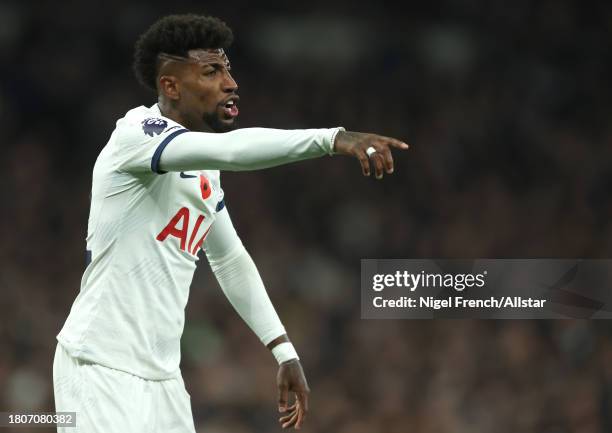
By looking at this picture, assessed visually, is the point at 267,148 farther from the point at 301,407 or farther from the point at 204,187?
the point at 301,407

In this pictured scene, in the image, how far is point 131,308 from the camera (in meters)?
3.14

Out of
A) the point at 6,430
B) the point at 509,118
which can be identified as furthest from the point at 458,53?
the point at 6,430

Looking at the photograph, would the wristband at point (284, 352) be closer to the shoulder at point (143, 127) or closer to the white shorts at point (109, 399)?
the white shorts at point (109, 399)

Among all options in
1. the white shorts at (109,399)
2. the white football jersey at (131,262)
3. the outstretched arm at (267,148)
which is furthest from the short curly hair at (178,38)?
the white shorts at (109,399)

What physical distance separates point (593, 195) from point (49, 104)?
4372 millimetres

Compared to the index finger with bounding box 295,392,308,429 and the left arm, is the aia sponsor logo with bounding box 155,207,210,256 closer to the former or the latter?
the left arm

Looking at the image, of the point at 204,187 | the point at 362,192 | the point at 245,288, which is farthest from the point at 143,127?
the point at 362,192

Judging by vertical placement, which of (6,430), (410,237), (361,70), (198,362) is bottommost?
(6,430)

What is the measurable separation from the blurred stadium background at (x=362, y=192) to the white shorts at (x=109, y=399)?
3327mm

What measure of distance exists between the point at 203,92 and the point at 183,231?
51cm

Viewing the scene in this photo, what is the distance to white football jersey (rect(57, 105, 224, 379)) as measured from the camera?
3.12 meters

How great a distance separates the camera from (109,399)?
3.07 meters

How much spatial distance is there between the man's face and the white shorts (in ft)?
2.98

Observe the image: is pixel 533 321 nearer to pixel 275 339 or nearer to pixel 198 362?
pixel 198 362
